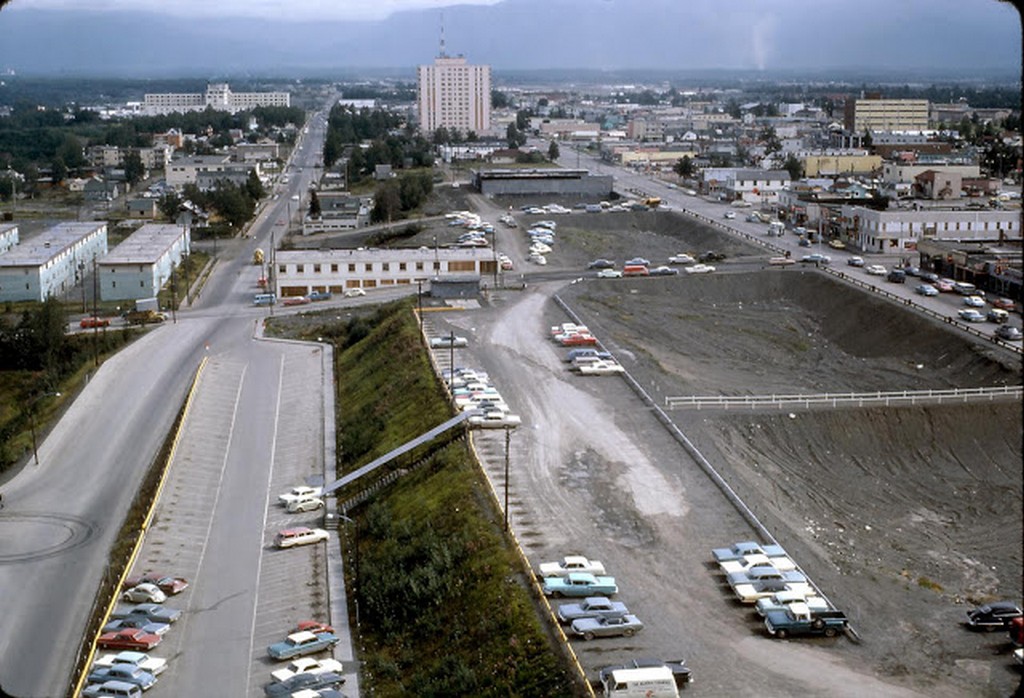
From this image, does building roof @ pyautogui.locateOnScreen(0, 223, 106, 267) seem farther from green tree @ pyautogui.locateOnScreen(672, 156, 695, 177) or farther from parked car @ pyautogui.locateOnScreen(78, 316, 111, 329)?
green tree @ pyautogui.locateOnScreen(672, 156, 695, 177)

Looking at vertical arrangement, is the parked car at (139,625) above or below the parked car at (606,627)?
below

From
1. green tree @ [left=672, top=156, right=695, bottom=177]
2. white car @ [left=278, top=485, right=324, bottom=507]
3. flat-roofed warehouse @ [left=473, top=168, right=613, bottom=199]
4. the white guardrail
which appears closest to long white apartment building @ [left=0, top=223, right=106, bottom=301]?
white car @ [left=278, top=485, right=324, bottom=507]

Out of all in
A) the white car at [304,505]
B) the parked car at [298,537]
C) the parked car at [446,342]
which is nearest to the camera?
the parked car at [298,537]

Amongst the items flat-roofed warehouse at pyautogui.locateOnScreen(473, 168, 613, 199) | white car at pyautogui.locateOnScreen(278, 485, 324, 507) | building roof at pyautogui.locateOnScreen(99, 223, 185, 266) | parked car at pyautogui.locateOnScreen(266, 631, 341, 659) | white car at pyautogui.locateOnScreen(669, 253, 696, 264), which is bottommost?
parked car at pyautogui.locateOnScreen(266, 631, 341, 659)

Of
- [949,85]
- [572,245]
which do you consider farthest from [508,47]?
[572,245]

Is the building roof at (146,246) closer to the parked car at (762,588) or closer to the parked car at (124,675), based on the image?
the parked car at (124,675)

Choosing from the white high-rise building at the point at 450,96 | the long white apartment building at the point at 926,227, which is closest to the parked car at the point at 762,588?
the long white apartment building at the point at 926,227
